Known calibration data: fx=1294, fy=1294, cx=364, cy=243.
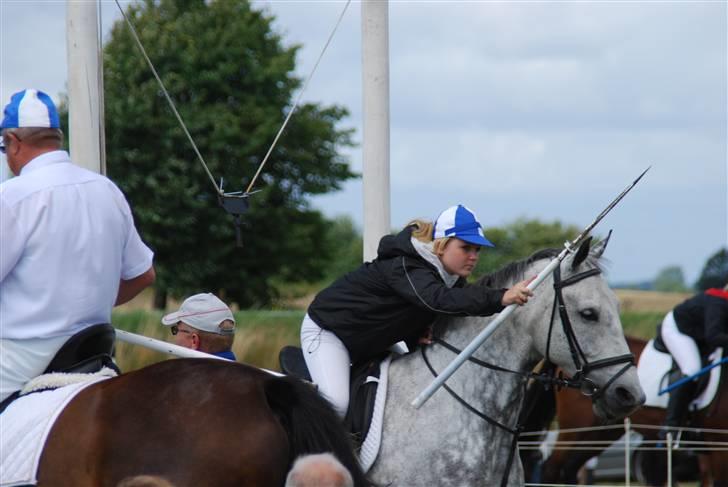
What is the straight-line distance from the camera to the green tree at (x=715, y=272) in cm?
1298

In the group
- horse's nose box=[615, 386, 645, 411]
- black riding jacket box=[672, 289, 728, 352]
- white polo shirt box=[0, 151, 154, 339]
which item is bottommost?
black riding jacket box=[672, 289, 728, 352]

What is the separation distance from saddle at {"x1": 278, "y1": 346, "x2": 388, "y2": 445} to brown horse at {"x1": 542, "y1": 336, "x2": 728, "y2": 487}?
21.5 feet

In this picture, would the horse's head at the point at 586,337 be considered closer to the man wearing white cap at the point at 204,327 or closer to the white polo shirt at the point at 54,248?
the man wearing white cap at the point at 204,327

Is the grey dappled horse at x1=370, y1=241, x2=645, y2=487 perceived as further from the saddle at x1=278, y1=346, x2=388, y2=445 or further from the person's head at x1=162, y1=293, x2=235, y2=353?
the person's head at x1=162, y1=293, x2=235, y2=353

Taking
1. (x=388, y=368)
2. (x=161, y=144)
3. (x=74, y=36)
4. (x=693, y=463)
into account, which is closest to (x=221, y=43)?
(x=161, y=144)

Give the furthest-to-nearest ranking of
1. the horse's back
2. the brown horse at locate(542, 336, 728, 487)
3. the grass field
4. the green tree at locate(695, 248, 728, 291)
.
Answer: the grass field, the green tree at locate(695, 248, 728, 291), the brown horse at locate(542, 336, 728, 487), the horse's back

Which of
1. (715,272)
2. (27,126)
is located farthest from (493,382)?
(715,272)

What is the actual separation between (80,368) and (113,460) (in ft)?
1.97

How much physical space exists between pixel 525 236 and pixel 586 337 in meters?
65.8

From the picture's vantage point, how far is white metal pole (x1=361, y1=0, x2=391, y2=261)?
8.72 meters

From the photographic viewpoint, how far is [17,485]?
13.9ft

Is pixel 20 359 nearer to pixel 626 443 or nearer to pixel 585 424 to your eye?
pixel 626 443

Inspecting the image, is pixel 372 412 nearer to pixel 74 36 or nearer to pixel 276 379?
pixel 276 379

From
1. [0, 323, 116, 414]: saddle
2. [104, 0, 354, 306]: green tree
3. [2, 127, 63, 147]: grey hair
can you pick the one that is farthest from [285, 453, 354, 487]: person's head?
[104, 0, 354, 306]: green tree
